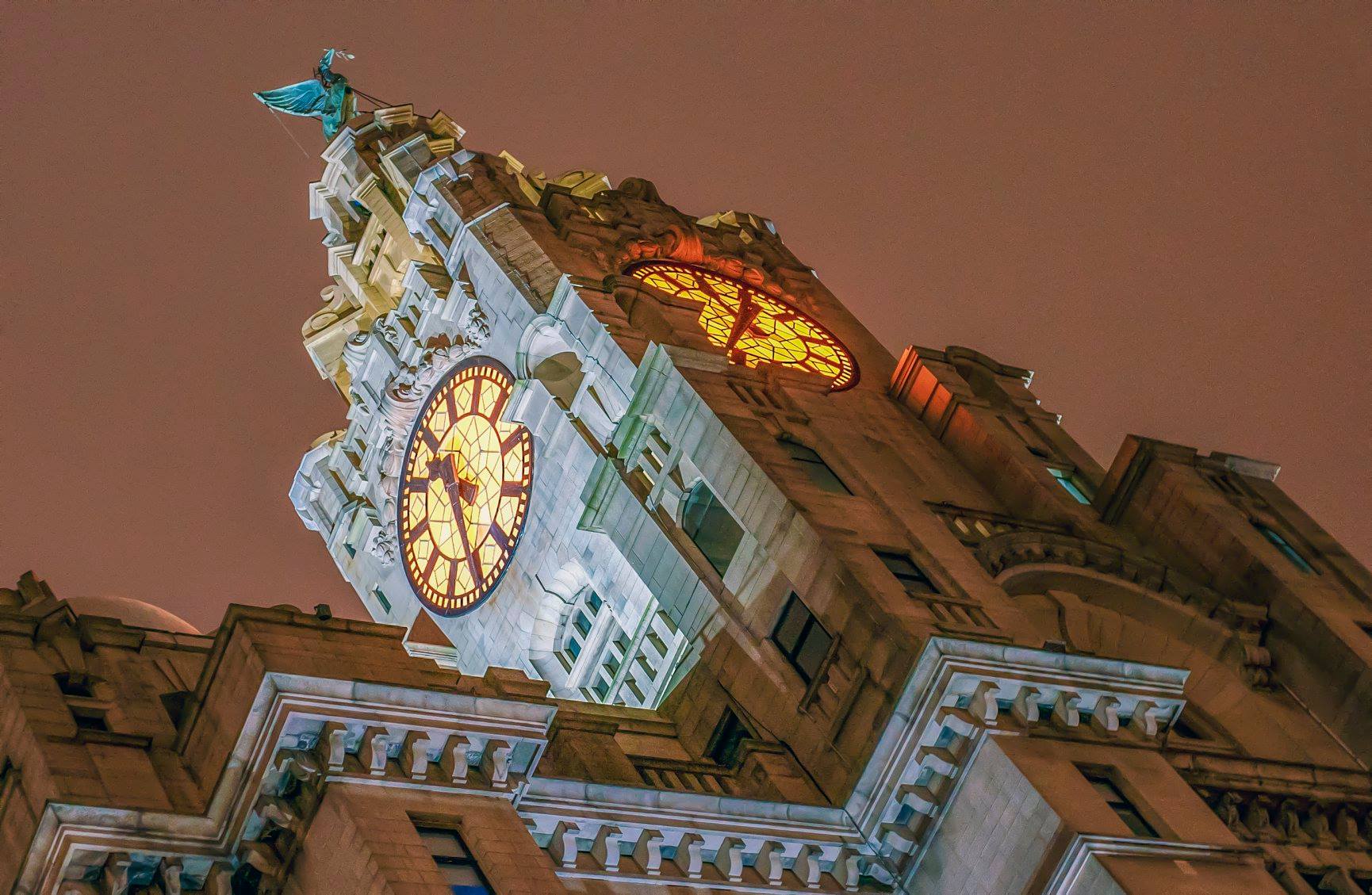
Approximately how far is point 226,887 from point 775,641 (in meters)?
16.7

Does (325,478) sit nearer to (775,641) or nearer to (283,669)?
(775,641)

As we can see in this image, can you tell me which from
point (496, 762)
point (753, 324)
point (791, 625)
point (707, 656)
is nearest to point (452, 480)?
point (753, 324)

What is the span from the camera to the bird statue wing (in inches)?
3140

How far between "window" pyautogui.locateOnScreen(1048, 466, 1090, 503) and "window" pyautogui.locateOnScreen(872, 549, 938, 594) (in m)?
14.5

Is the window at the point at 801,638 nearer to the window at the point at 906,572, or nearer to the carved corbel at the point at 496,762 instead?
the window at the point at 906,572

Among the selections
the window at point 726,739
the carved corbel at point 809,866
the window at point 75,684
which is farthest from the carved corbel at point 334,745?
the window at point 726,739

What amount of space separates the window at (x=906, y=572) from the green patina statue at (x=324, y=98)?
3851 cm

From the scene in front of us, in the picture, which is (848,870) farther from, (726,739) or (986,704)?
(726,739)

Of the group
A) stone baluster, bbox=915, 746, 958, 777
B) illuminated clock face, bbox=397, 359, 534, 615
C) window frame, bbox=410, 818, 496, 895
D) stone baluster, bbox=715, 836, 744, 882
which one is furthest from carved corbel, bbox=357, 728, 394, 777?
illuminated clock face, bbox=397, 359, 534, 615

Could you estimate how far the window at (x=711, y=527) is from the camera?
49844 mm

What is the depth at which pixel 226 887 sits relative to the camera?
3409 cm

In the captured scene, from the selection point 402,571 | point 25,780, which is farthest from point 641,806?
point 402,571

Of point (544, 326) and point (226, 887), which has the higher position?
point (544, 326)

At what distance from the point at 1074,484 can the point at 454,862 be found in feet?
102
